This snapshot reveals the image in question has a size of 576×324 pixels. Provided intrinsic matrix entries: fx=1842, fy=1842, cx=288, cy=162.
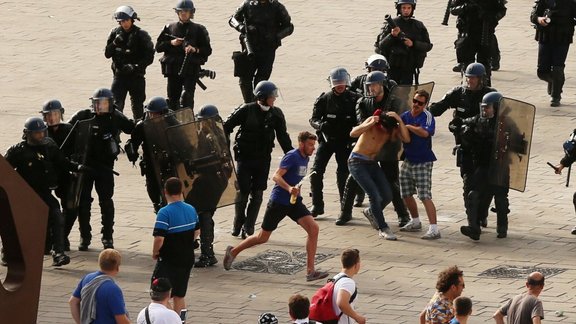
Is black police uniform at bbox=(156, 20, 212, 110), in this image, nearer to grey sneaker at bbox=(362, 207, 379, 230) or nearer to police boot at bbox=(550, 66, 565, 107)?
grey sneaker at bbox=(362, 207, 379, 230)

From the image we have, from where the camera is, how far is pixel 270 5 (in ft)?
77.5

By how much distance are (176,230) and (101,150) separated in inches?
127

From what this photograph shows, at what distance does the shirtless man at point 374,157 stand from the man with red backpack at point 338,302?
4.56m

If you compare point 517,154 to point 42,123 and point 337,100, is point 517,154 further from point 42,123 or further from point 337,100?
point 42,123

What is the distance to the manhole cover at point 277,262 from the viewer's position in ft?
59.3

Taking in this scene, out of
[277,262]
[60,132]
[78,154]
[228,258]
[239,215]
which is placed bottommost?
[277,262]

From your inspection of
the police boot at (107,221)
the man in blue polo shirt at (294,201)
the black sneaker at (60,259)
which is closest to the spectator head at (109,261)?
the man in blue polo shirt at (294,201)

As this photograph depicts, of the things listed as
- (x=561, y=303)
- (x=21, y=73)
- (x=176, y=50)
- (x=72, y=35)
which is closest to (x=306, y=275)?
(x=561, y=303)

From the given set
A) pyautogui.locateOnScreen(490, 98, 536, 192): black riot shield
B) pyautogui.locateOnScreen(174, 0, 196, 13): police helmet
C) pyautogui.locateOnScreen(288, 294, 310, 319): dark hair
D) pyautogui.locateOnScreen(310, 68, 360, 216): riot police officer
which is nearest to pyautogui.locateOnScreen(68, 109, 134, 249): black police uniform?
pyautogui.locateOnScreen(310, 68, 360, 216): riot police officer

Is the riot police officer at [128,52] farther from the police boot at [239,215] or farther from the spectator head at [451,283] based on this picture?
the spectator head at [451,283]

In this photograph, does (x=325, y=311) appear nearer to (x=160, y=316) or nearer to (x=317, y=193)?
(x=160, y=316)

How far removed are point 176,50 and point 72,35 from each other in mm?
6385

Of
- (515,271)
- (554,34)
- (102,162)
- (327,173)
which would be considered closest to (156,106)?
(102,162)

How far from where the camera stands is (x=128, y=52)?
22484 mm
